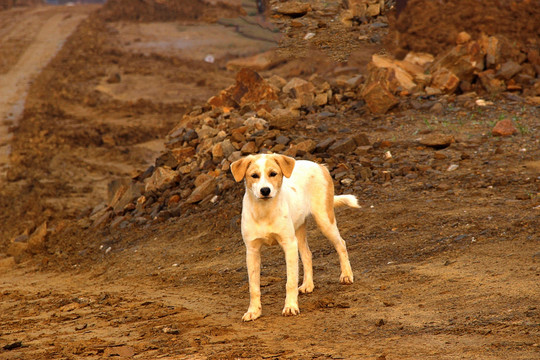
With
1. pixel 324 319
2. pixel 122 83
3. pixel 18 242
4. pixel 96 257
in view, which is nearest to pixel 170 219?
pixel 96 257

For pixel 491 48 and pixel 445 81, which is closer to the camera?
pixel 445 81

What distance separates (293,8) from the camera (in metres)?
11.7

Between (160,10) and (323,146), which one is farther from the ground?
(323,146)

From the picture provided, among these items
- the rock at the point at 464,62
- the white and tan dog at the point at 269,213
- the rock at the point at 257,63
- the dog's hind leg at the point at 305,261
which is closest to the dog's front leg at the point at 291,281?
the white and tan dog at the point at 269,213

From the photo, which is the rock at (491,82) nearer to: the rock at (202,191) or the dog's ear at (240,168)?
the rock at (202,191)

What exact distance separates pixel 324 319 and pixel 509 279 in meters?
1.93

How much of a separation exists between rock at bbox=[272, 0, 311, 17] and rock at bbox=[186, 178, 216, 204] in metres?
3.35

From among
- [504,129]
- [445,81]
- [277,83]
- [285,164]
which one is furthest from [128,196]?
[285,164]

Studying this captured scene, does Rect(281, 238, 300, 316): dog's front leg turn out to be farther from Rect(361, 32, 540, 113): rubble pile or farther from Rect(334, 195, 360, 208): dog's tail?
Rect(361, 32, 540, 113): rubble pile

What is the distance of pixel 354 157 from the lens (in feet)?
42.7

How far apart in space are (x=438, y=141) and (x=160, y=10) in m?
39.8

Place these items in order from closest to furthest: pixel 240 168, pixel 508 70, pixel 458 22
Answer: pixel 240 168, pixel 508 70, pixel 458 22

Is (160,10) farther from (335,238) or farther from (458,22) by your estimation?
(335,238)

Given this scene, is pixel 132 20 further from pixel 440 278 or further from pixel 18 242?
pixel 440 278
